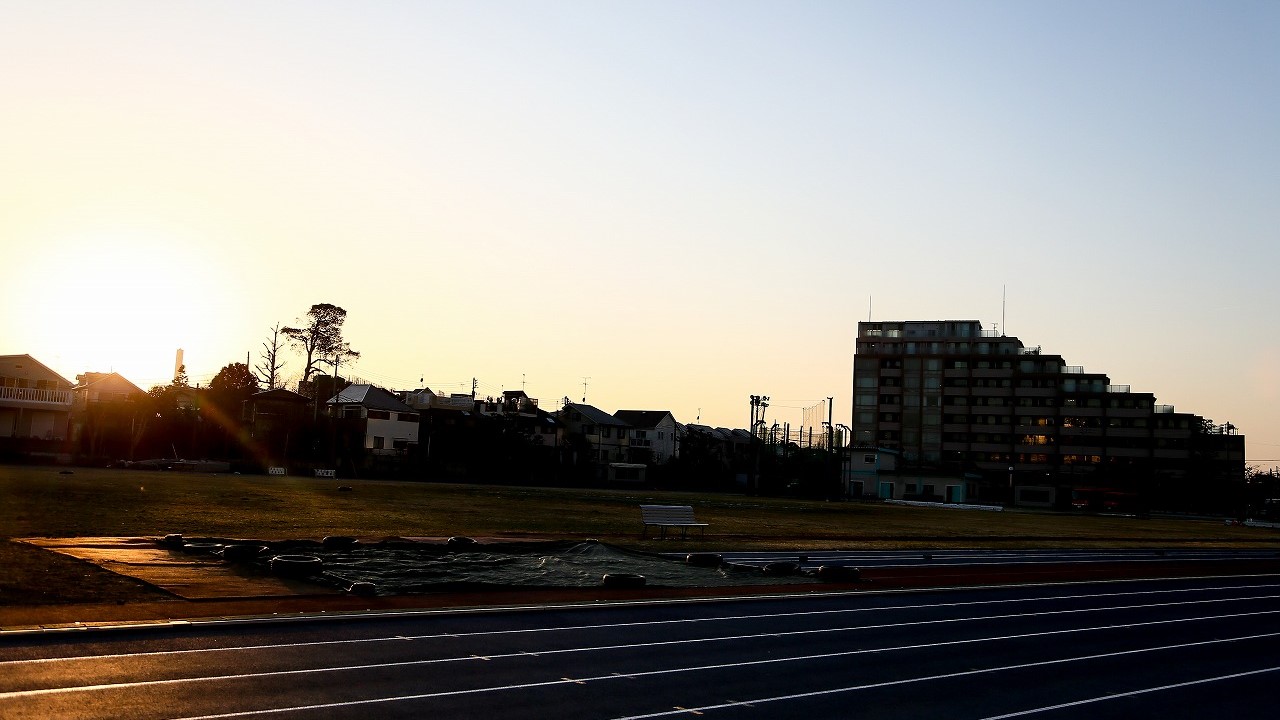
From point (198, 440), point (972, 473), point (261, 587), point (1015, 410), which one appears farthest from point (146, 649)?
point (1015, 410)

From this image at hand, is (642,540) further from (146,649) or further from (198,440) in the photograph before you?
(198,440)

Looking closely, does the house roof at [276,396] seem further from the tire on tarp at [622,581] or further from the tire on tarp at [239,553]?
the tire on tarp at [622,581]

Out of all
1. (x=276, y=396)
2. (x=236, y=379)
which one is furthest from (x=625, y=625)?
(x=236, y=379)

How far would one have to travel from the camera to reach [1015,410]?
14100 cm

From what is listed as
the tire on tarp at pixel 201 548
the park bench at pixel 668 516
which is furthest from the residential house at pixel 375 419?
the tire on tarp at pixel 201 548

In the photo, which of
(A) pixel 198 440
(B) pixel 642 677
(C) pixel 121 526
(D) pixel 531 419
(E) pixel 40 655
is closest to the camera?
(E) pixel 40 655

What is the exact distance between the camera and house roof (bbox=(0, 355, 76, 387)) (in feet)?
276

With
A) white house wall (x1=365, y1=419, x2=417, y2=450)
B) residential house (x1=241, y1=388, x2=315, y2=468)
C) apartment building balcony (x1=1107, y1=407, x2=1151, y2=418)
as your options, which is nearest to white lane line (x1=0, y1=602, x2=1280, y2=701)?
residential house (x1=241, y1=388, x2=315, y2=468)

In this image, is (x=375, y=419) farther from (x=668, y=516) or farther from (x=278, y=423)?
(x=668, y=516)

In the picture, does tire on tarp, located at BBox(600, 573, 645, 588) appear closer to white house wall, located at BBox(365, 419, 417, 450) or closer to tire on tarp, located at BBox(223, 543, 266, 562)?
tire on tarp, located at BBox(223, 543, 266, 562)

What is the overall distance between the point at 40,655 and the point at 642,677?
6797 mm

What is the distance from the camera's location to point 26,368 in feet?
280

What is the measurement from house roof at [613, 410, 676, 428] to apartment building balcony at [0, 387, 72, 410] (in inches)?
3059

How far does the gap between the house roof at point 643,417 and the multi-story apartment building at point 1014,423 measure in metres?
27.7
